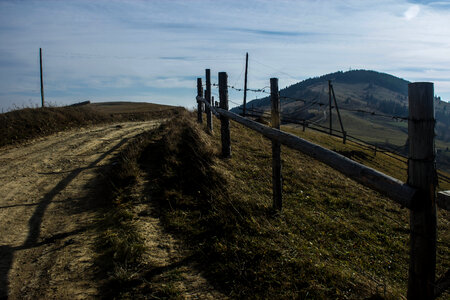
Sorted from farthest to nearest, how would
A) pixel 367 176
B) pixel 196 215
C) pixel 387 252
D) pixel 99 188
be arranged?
pixel 99 188 < pixel 387 252 < pixel 196 215 < pixel 367 176

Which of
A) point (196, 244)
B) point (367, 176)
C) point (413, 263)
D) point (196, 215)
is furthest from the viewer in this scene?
point (196, 215)

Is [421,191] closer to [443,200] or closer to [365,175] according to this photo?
[443,200]

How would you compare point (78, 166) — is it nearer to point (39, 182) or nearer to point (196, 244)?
point (39, 182)

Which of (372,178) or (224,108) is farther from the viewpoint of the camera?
(224,108)

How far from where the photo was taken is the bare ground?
322 centimetres

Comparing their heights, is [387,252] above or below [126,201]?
below

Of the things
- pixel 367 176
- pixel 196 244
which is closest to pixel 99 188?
pixel 196 244

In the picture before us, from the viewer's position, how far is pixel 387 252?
199 inches

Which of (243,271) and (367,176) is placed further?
(243,271)

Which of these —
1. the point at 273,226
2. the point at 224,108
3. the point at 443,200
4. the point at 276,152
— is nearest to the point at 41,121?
the point at 224,108

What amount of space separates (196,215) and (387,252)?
3281 millimetres

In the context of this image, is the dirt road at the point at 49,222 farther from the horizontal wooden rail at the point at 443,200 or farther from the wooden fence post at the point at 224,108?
the horizontal wooden rail at the point at 443,200

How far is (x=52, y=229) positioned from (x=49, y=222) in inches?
10.8

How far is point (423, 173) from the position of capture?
2484 millimetres
